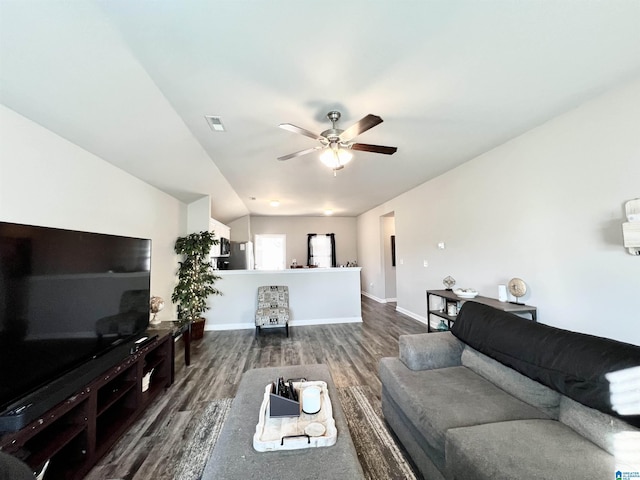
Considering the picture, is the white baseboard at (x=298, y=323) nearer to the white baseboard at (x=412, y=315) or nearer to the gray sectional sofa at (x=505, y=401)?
the white baseboard at (x=412, y=315)

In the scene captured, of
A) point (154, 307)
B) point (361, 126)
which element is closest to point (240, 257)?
point (154, 307)

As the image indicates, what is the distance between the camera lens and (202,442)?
A: 6.21ft

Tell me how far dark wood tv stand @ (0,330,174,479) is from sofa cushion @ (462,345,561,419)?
8.46 feet

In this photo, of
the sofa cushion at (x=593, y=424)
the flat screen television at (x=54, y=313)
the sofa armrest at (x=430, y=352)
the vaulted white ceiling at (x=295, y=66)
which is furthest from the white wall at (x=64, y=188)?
the sofa cushion at (x=593, y=424)

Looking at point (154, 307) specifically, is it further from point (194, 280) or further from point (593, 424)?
point (593, 424)

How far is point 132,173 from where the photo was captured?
10.2 ft

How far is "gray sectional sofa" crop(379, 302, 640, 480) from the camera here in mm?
1054

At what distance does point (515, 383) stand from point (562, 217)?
187 cm

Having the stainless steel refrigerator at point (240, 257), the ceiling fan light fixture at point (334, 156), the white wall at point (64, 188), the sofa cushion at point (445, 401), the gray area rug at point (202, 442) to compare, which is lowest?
the gray area rug at point (202, 442)

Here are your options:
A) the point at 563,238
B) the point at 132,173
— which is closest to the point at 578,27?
the point at 563,238

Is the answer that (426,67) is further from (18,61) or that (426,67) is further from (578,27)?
(18,61)

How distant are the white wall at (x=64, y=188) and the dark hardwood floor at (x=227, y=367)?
143 cm

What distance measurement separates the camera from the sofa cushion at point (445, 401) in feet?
4.41

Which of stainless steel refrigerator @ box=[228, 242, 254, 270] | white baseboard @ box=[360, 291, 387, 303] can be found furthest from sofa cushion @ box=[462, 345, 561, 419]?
stainless steel refrigerator @ box=[228, 242, 254, 270]
